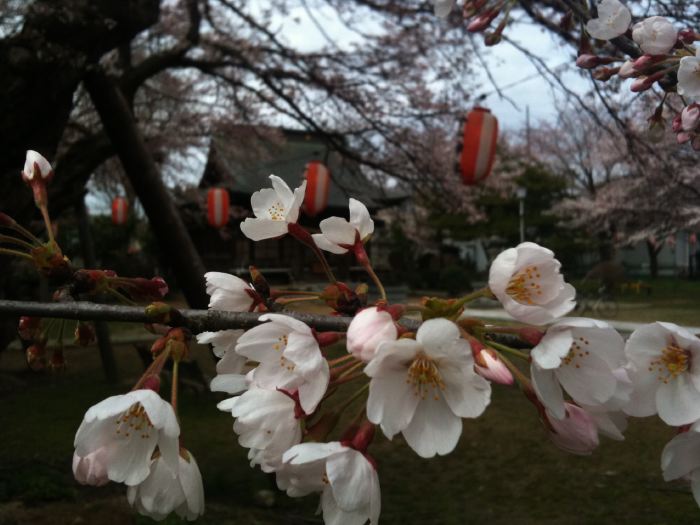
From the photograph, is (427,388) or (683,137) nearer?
(427,388)

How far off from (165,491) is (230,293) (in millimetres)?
233

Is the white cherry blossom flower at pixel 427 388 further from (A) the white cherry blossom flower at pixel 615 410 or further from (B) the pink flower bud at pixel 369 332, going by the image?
(A) the white cherry blossom flower at pixel 615 410

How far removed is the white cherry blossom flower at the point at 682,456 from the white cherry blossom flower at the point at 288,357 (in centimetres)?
33

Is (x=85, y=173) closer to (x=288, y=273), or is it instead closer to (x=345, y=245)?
(x=345, y=245)

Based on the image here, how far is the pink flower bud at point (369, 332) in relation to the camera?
1.65 feet

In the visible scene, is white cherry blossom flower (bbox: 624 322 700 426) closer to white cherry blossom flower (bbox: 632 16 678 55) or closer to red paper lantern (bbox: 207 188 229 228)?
white cherry blossom flower (bbox: 632 16 678 55)

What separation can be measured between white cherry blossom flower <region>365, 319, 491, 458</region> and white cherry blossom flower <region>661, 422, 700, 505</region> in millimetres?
197

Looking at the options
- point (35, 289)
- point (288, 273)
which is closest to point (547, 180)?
point (288, 273)

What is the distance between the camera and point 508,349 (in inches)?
22.6

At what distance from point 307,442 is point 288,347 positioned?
0.12 m

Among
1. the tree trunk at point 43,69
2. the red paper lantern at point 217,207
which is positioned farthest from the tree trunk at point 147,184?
the red paper lantern at point 217,207

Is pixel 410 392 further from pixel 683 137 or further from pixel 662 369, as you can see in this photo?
pixel 683 137

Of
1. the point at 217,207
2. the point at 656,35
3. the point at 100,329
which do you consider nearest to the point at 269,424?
the point at 656,35

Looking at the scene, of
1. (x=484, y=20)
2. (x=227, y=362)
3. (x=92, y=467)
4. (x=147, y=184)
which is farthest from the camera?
(x=147, y=184)
